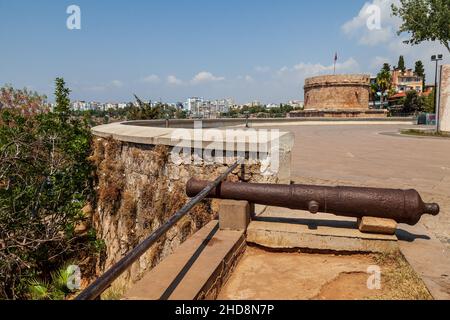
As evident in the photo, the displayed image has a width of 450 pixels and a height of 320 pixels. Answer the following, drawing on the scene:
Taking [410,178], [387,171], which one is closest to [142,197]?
[387,171]

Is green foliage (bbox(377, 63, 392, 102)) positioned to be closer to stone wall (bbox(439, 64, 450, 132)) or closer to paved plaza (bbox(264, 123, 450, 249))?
stone wall (bbox(439, 64, 450, 132))

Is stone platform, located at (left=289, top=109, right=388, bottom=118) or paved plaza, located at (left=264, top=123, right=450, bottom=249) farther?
stone platform, located at (left=289, top=109, right=388, bottom=118)

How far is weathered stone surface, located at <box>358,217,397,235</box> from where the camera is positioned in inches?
125

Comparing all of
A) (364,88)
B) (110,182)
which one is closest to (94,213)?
(110,182)

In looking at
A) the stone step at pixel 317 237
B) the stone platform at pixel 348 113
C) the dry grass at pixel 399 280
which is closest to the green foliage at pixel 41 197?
the stone step at pixel 317 237

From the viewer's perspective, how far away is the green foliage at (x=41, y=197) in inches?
267

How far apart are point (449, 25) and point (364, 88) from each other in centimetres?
1807

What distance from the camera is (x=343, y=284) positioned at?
2.85 metres

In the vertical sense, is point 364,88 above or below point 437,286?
above

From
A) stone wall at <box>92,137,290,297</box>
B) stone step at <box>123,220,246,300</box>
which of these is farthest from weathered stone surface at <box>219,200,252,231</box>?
stone wall at <box>92,137,290,297</box>

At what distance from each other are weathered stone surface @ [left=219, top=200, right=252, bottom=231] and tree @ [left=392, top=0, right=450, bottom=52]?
18.0 m

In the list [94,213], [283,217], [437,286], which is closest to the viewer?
[437,286]
